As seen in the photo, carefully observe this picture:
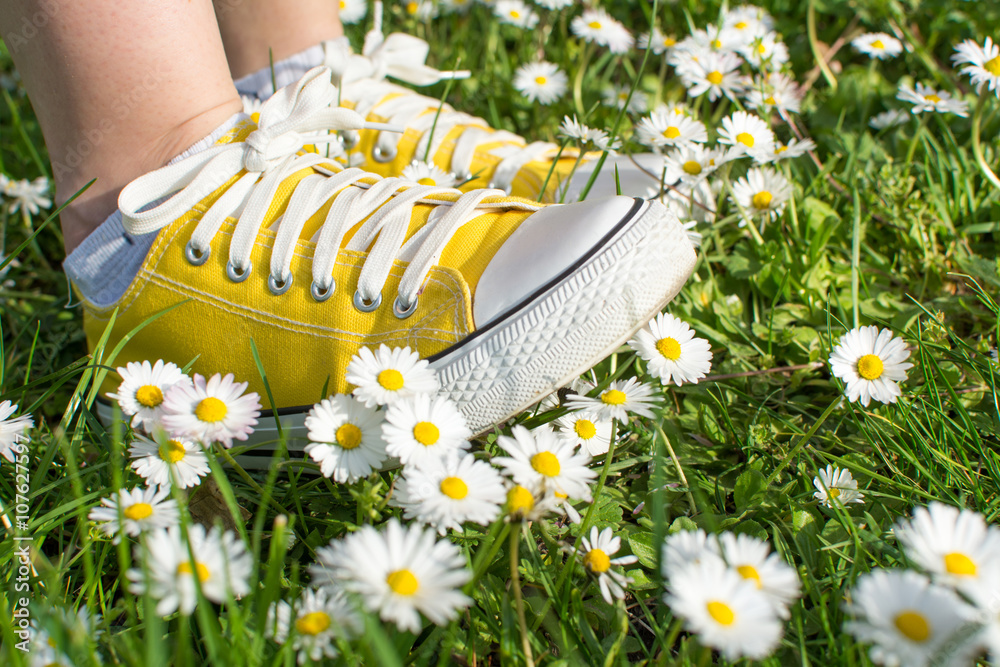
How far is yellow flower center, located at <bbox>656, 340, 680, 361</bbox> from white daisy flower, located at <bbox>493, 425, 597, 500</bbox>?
0.91ft

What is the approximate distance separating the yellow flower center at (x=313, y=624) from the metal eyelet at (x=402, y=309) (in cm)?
48

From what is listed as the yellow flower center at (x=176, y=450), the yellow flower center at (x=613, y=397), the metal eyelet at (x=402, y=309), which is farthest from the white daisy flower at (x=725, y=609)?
the yellow flower center at (x=176, y=450)

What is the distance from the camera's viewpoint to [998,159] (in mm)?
1880

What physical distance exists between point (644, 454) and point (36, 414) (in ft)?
3.82

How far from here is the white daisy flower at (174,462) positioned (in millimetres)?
1031

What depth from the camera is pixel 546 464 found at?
38.4 inches

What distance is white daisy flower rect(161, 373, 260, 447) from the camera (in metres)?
1.00

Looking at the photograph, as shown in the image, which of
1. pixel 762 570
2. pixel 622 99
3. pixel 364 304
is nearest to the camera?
pixel 762 570

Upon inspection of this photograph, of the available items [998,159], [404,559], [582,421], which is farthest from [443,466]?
[998,159]

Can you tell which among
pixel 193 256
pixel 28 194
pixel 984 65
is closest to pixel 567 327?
pixel 193 256

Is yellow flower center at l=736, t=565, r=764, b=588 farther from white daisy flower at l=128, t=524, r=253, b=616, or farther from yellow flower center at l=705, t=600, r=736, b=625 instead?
white daisy flower at l=128, t=524, r=253, b=616

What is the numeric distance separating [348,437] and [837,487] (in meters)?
0.75

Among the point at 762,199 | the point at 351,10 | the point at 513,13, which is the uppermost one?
the point at 351,10

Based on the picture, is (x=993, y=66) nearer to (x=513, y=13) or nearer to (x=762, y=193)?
(x=762, y=193)
